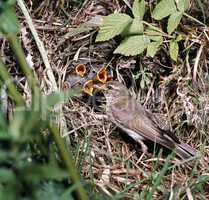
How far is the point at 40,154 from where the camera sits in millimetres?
2842

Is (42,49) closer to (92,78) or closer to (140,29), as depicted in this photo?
(92,78)

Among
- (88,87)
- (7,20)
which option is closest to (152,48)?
(88,87)

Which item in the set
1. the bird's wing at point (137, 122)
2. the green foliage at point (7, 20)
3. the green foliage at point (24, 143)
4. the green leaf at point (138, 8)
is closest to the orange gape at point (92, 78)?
the bird's wing at point (137, 122)

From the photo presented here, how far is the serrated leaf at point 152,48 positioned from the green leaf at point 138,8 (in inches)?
8.9

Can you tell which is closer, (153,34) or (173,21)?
Result: (173,21)

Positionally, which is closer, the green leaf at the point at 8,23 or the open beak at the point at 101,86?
the green leaf at the point at 8,23

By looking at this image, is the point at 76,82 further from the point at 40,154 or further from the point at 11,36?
the point at 11,36

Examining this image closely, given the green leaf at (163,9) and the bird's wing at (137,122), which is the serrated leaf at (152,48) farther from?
the bird's wing at (137,122)

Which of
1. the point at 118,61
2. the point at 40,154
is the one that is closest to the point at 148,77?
the point at 118,61

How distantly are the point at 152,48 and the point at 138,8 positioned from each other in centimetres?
33

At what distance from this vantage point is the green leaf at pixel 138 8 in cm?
483

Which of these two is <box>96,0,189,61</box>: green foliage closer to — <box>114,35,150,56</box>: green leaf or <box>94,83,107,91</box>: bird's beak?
<box>114,35,150,56</box>: green leaf

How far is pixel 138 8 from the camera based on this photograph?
15.9 ft

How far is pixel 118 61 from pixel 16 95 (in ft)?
9.44
